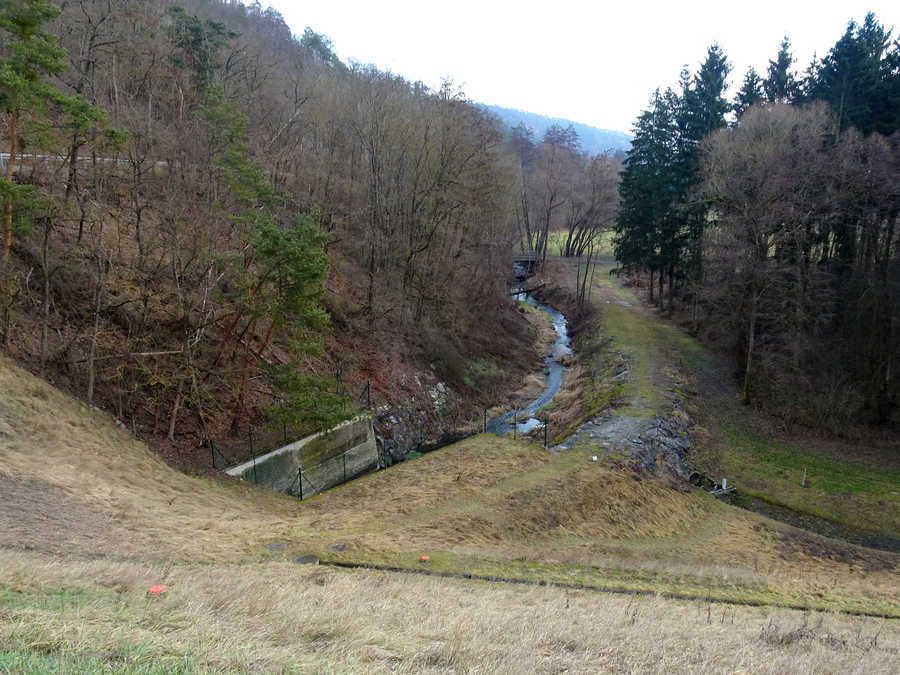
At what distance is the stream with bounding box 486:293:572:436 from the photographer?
29.1 metres

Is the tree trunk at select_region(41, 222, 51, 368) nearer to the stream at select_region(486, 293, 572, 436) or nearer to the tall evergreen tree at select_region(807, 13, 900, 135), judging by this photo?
the stream at select_region(486, 293, 572, 436)

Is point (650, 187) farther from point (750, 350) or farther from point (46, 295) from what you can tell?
point (46, 295)

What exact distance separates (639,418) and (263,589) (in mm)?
19121

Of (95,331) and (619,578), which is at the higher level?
(95,331)

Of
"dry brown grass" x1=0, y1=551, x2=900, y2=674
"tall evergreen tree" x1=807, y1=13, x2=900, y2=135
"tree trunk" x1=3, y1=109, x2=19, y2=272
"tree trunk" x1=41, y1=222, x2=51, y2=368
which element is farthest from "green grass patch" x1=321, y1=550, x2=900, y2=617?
"tall evergreen tree" x1=807, y1=13, x2=900, y2=135

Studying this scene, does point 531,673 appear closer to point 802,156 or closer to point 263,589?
point 263,589

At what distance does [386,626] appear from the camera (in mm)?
7613

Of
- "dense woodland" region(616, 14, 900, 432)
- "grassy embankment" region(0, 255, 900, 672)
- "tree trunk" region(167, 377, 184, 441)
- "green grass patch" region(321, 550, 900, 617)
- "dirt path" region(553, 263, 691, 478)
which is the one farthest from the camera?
"dense woodland" region(616, 14, 900, 432)

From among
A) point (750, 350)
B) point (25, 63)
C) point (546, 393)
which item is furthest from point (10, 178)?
point (750, 350)

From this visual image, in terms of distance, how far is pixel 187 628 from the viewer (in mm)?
6527

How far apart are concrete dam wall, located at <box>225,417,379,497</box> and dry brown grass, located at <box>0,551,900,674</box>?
341 inches

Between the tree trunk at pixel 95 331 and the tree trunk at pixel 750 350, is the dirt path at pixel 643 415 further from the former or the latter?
the tree trunk at pixel 95 331

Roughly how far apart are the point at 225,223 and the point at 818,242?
28.3 m

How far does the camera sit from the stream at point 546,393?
29058 millimetres
